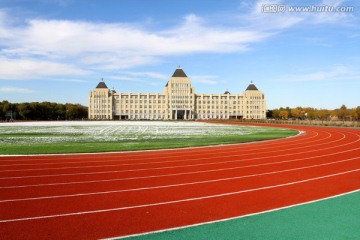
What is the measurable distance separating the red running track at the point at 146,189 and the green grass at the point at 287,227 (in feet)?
1.31

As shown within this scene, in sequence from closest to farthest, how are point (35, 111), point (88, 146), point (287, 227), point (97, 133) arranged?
point (287, 227) → point (88, 146) → point (97, 133) → point (35, 111)

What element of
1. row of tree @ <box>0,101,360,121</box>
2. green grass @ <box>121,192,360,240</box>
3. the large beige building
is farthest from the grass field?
the large beige building

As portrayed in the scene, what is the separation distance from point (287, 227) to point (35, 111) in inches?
4661

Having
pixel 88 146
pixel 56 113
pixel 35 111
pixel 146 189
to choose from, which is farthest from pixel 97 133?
pixel 56 113

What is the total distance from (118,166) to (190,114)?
13233 centimetres

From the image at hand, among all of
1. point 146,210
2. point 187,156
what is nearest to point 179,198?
point 146,210

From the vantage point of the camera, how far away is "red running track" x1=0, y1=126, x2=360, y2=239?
6.20 metres

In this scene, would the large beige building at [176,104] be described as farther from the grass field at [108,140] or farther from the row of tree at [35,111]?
the grass field at [108,140]

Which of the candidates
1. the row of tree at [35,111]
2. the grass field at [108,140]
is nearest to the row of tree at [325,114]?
the grass field at [108,140]

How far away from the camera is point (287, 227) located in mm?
5863

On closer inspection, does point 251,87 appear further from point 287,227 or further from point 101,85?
point 287,227

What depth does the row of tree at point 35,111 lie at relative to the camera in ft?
347

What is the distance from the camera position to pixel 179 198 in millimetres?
7914

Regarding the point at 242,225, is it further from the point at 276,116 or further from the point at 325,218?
the point at 276,116
